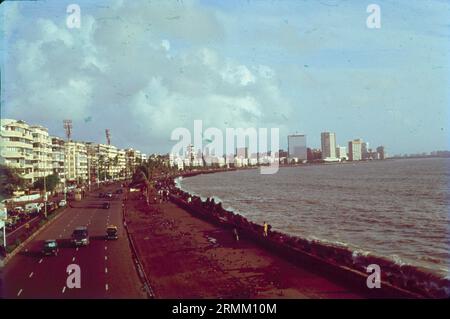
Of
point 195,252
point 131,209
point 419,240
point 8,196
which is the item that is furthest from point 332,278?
point 8,196

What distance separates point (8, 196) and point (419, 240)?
4566 centimetres

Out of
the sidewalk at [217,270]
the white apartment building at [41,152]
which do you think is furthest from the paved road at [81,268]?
the white apartment building at [41,152]

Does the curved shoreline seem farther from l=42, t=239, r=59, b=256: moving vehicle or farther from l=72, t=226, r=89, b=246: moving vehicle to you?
l=42, t=239, r=59, b=256: moving vehicle

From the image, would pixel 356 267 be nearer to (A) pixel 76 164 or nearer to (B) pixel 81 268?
(B) pixel 81 268

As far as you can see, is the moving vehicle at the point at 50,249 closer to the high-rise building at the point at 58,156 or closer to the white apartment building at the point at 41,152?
the white apartment building at the point at 41,152

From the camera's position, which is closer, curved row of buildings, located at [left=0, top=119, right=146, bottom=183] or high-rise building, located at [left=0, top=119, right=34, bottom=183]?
high-rise building, located at [left=0, top=119, right=34, bottom=183]

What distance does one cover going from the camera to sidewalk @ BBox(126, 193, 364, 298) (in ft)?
54.0

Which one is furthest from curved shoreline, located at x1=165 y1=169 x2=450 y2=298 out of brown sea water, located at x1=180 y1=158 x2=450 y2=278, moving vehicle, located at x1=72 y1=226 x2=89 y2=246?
moving vehicle, located at x1=72 y1=226 x2=89 y2=246

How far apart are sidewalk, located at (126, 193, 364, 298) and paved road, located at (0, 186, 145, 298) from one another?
1008 mm

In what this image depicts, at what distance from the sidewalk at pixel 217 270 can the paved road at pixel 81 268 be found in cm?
101

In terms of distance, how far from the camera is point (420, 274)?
23.1 metres

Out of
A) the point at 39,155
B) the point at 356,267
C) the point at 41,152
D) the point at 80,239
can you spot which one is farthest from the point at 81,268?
the point at 41,152

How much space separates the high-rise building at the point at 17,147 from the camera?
61344 millimetres
